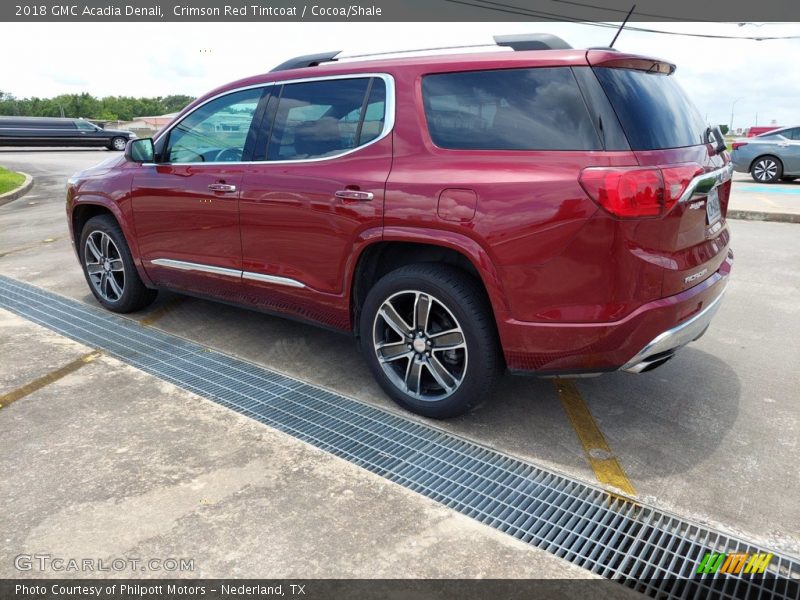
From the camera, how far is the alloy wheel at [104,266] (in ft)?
16.6

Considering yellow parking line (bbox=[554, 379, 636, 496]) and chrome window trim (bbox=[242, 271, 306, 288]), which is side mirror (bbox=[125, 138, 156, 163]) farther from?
yellow parking line (bbox=[554, 379, 636, 496])

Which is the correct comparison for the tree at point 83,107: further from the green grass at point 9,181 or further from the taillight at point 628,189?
the taillight at point 628,189

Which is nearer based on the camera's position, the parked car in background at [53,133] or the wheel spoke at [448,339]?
the wheel spoke at [448,339]

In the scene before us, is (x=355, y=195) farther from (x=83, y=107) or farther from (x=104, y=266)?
(x=83, y=107)

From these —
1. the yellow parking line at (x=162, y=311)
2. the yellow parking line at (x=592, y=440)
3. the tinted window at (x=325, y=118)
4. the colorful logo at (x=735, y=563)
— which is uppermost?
the tinted window at (x=325, y=118)

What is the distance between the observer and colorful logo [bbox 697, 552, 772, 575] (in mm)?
2260

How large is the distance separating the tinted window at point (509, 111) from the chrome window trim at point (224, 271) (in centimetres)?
130

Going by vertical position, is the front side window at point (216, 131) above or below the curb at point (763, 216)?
above

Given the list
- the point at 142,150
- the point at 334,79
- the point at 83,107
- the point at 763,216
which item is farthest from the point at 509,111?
the point at 83,107

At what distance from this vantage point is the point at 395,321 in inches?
133

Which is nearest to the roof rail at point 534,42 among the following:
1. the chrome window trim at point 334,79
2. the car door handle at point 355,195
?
the chrome window trim at point 334,79

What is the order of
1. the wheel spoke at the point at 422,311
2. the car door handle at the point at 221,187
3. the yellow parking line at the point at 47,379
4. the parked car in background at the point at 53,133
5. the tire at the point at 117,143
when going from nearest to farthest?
the wheel spoke at the point at 422,311
the yellow parking line at the point at 47,379
the car door handle at the point at 221,187
the parked car in background at the point at 53,133
the tire at the point at 117,143

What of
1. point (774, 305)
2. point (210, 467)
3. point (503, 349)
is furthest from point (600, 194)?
point (774, 305)

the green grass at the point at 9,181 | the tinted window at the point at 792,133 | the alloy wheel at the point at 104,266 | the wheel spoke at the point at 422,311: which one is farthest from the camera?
the tinted window at the point at 792,133
